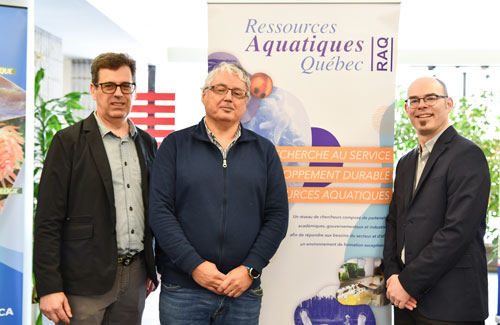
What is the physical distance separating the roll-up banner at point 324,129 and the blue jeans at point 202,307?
21.6 inches

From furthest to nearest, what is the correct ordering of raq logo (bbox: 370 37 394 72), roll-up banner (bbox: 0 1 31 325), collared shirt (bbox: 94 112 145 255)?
1. roll-up banner (bbox: 0 1 31 325)
2. raq logo (bbox: 370 37 394 72)
3. collared shirt (bbox: 94 112 145 255)

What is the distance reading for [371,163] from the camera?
8.05 ft

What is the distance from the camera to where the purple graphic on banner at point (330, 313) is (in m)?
2.47

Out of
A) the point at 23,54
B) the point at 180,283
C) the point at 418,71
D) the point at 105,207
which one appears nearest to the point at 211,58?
the point at 105,207

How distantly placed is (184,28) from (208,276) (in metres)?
5.54

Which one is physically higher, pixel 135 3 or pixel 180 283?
pixel 135 3

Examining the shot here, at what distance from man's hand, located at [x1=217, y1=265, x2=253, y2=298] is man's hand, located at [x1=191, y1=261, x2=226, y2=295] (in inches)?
0.9

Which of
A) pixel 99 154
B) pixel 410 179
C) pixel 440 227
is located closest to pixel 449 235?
pixel 440 227

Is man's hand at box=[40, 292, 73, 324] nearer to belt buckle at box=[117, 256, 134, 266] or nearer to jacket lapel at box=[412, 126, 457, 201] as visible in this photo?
belt buckle at box=[117, 256, 134, 266]

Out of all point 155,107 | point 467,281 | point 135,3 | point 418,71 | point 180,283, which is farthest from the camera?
point 418,71

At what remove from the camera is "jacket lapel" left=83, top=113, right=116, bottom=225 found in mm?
1954

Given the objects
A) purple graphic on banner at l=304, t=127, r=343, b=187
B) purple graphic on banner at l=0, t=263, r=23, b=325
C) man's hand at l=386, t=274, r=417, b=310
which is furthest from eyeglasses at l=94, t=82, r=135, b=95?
purple graphic on banner at l=0, t=263, r=23, b=325

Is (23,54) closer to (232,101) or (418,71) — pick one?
(232,101)

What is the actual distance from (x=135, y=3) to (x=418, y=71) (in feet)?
14.7
